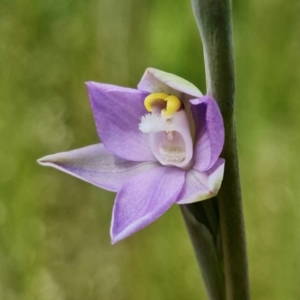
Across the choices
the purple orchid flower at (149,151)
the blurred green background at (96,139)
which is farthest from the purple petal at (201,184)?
the blurred green background at (96,139)

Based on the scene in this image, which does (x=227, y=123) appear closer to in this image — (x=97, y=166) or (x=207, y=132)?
(x=207, y=132)

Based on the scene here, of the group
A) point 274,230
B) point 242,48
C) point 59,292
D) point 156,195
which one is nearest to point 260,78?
point 242,48

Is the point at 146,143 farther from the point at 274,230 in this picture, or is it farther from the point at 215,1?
the point at 274,230

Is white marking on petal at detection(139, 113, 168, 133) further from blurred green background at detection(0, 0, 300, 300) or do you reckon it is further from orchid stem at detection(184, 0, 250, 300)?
blurred green background at detection(0, 0, 300, 300)

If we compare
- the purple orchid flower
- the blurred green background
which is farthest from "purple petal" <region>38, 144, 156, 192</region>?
the blurred green background

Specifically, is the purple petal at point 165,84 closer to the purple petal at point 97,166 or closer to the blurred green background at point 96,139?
Answer: the purple petal at point 97,166

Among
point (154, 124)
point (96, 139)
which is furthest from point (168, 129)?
point (96, 139)
